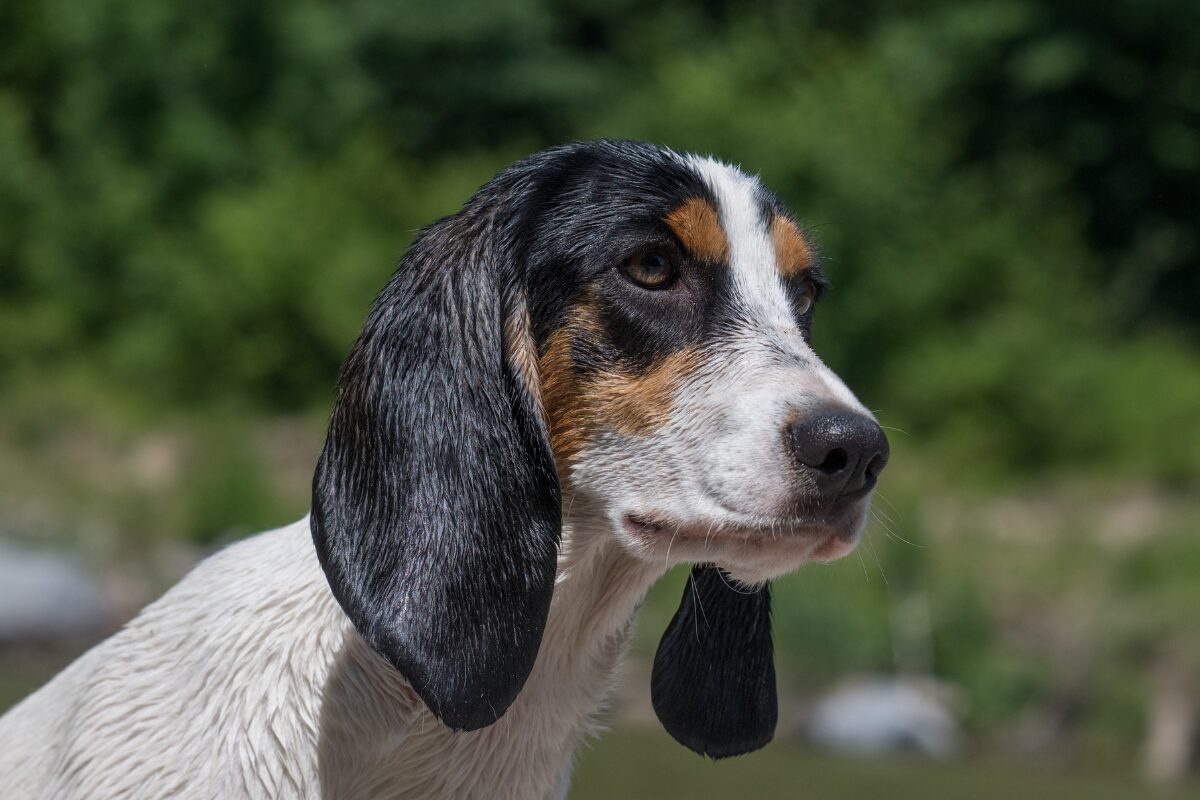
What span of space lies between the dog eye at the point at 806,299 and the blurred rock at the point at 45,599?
13048 millimetres

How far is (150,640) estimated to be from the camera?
3.74 metres

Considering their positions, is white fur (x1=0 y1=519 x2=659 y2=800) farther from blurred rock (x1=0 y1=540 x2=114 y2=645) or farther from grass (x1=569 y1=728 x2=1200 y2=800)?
blurred rock (x1=0 y1=540 x2=114 y2=645)

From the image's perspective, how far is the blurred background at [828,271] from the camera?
1620 cm

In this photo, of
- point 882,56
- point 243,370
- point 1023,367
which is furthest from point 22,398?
point 882,56

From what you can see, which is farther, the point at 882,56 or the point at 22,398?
the point at 882,56

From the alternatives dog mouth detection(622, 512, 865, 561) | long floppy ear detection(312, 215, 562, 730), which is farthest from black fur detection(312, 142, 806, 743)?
dog mouth detection(622, 512, 865, 561)

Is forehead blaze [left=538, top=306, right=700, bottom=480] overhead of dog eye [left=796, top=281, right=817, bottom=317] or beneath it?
beneath

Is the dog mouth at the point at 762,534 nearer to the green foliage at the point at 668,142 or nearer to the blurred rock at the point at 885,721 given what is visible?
the blurred rock at the point at 885,721

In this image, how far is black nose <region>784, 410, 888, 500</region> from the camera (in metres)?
3.04

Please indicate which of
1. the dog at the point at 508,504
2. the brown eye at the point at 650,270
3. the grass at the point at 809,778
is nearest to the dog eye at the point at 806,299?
the dog at the point at 508,504

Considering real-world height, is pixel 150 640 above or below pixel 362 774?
above

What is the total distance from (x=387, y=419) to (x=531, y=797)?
38.5 inches

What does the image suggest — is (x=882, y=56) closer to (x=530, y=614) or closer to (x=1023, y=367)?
(x=1023, y=367)

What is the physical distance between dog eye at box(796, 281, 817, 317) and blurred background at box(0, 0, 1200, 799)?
11.0 m
